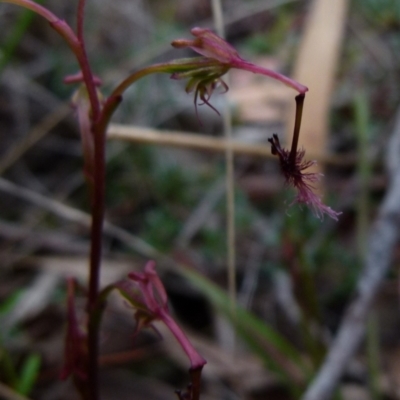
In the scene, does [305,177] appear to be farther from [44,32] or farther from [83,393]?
[44,32]

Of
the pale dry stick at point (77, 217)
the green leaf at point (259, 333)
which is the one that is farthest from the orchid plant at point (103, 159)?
the pale dry stick at point (77, 217)

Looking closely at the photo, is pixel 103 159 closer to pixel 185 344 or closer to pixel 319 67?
pixel 185 344

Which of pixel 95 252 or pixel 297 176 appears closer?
pixel 297 176

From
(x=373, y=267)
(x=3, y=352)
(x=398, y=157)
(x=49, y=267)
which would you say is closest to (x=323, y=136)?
(x=398, y=157)

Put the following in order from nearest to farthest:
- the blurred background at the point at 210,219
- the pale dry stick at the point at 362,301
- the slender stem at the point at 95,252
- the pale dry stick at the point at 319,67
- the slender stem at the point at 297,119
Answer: the slender stem at the point at 297,119 < the slender stem at the point at 95,252 < the pale dry stick at the point at 362,301 < the blurred background at the point at 210,219 < the pale dry stick at the point at 319,67

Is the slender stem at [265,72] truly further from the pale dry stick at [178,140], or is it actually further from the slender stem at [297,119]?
the pale dry stick at [178,140]

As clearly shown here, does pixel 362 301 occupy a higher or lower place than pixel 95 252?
higher

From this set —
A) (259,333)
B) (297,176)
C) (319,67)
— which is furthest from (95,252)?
(319,67)
